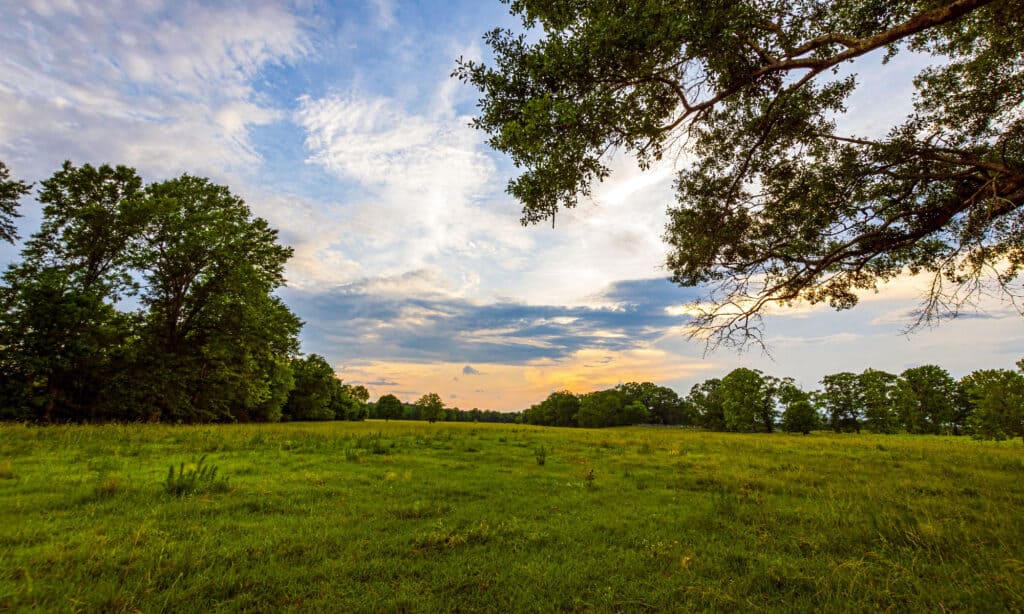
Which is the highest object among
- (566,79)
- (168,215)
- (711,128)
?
(168,215)

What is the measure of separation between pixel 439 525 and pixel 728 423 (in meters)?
82.1

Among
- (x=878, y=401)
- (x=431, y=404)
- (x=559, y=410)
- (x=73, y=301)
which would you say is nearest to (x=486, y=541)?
(x=73, y=301)

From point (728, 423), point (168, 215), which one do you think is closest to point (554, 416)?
point (728, 423)

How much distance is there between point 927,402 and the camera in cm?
6000

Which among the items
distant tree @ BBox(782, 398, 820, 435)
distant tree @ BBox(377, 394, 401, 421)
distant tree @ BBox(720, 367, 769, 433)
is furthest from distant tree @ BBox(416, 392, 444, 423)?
distant tree @ BBox(782, 398, 820, 435)

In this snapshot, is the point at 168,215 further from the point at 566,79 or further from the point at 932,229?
the point at 932,229

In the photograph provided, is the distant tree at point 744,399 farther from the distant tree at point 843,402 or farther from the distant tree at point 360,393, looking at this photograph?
the distant tree at point 360,393

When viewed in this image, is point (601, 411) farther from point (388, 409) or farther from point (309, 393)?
point (309, 393)

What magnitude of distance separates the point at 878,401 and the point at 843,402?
7.59 metres

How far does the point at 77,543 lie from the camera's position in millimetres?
4621

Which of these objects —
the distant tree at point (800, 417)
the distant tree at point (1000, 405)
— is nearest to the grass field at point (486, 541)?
the distant tree at point (1000, 405)

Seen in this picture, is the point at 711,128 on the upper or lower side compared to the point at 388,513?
upper

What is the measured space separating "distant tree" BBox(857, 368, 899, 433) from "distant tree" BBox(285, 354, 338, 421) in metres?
97.5

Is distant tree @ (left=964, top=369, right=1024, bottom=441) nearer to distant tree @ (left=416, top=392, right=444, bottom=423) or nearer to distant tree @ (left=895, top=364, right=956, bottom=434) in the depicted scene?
distant tree @ (left=895, top=364, right=956, bottom=434)
